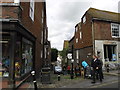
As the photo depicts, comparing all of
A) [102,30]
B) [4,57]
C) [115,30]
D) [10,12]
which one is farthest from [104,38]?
[10,12]

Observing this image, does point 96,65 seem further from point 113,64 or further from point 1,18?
point 113,64

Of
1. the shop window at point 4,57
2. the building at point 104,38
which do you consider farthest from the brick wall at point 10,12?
the building at point 104,38

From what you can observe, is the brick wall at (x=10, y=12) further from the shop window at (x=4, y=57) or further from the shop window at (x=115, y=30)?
the shop window at (x=115, y=30)

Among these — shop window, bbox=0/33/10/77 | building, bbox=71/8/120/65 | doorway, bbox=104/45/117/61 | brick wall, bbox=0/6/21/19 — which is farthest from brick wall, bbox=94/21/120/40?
brick wall, bbox=0/6/21/19

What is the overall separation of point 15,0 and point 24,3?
4.55 ft

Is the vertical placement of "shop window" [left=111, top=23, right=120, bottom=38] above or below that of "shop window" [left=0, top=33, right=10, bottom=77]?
above

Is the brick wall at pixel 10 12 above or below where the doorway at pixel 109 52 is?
above

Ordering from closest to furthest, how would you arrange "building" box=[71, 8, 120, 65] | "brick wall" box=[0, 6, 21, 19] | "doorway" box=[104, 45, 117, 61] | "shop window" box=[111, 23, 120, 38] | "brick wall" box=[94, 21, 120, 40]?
"brick wall" box=[0, 6, 21, 19], "building" box=[71, 8, 120, 65], "brick wall" box=[94, 21, 120, 40], "doorway" box=[104, 45, 117, 61], "shop window" box=[111, 23, 120, 38]

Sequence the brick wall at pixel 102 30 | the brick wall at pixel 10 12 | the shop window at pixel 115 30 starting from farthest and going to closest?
the shop window at pixel 115 30 → the brick wall at pixel 102 30 → the brick wall at pixel 10 12

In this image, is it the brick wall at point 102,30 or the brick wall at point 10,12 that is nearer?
the brick wall at point 10,12

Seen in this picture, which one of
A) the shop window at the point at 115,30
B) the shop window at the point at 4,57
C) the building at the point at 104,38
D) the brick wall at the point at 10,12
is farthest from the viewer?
the shop window at the point at 115,30

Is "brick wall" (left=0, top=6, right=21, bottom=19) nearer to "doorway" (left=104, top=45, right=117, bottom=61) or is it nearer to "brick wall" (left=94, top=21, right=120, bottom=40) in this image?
"brick wall" (left=94, top=21, right=120, bottom=40)

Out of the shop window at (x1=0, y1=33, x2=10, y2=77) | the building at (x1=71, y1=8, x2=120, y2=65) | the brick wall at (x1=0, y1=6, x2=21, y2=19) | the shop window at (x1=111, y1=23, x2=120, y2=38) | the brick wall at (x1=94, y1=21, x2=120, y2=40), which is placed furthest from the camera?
the shop window at (x1=111, y1=23, x2=120, y2=38)

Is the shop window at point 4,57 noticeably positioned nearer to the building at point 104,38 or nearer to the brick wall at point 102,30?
the building at point 104,38
